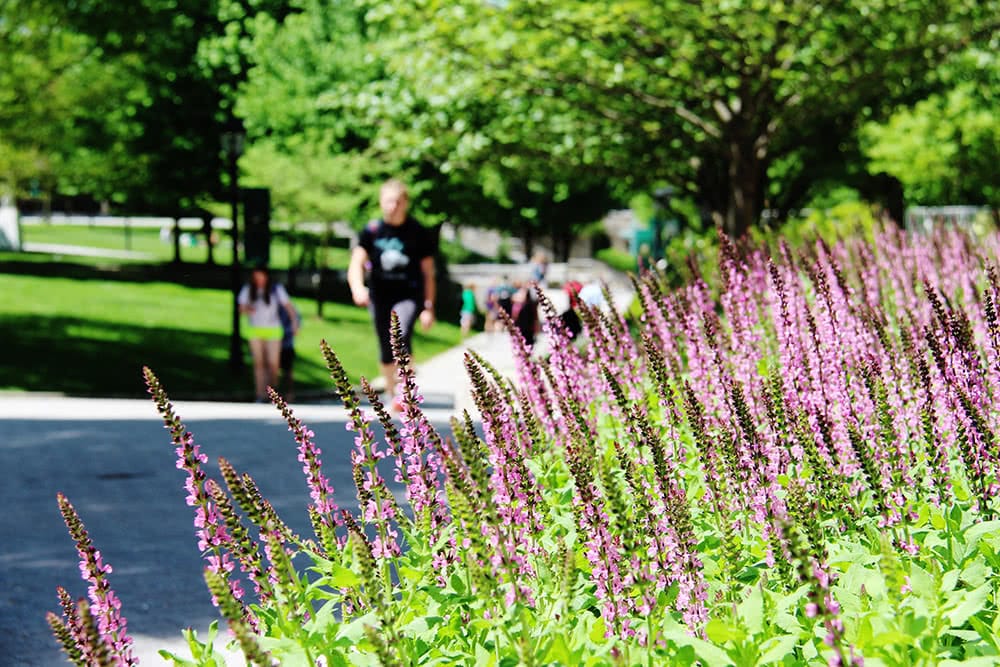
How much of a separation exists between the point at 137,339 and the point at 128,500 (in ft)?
63.8

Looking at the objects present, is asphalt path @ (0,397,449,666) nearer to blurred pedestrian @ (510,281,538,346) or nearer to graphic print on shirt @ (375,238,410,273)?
graphic print on shirt @ (375,238,410,273)

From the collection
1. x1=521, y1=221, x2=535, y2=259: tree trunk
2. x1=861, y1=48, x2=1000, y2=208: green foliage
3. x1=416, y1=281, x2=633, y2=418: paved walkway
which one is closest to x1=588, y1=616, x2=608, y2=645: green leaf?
x1=416, y1=281, x2=633, y2=418: paved walkway

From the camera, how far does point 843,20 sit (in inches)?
792

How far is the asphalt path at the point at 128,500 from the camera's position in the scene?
640 cm

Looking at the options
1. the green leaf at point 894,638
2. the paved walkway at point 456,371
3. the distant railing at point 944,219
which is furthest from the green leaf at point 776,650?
the distant railing at point 944,219

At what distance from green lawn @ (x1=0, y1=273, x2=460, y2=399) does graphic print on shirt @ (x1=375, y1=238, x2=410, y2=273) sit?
1250 centimetres

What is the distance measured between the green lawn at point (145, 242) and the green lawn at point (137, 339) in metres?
17.9

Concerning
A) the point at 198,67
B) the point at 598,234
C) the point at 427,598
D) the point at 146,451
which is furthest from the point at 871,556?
the point at 598,234

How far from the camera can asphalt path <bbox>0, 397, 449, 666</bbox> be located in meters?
6.40

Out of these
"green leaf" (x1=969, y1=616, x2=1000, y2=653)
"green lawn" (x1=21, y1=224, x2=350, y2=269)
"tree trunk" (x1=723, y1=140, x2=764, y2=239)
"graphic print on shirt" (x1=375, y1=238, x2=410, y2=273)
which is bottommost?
"green lawn" (x1=21, y1=224, x2=350, y2=269)

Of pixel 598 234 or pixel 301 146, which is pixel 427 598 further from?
pixel 598 234

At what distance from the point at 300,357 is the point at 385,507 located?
83.2 feet

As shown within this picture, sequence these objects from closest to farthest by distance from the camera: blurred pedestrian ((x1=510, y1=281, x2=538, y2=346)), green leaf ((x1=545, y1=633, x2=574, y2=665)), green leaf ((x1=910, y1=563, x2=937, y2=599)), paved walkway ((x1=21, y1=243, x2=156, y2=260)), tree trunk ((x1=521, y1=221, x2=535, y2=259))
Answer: green leaf ((x1=545, y1=633, x2=574, y2=665))
green leaf ((x1=910, y1=563, x2=937, y2=599))
blurred pedestrian ((x1=510, y1=281, x2=538, y2=346))
paved walkway ((x1=21, y1=243, x2=156, y2=260))
tree trunk ((x1=521, y1=221, x2=535, y2=259))

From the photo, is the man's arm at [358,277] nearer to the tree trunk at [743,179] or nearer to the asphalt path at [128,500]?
the asphalt path at [128,500]
